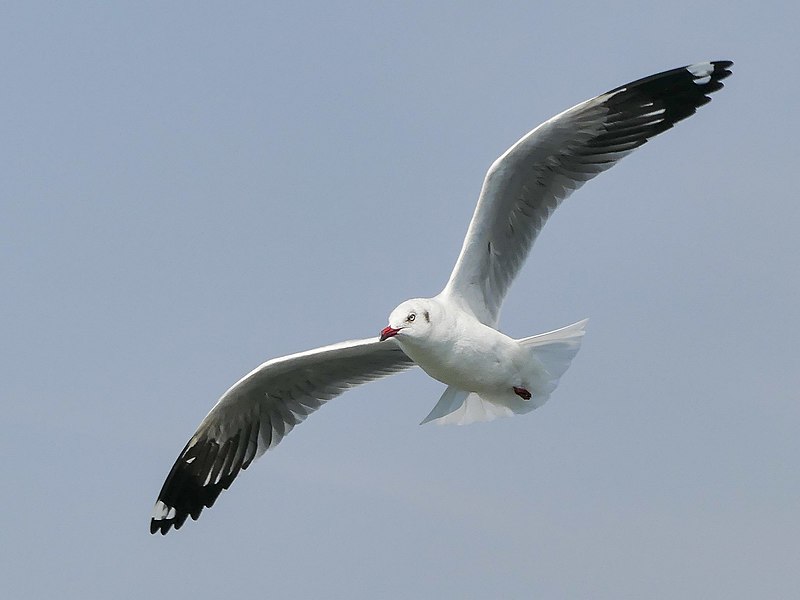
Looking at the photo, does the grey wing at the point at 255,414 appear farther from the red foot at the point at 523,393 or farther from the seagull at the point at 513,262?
the red foot at the point at 523,393

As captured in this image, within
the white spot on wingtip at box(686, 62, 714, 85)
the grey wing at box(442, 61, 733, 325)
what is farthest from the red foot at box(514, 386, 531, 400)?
the white spot on wingtip at box(686, 62, 714, 85)

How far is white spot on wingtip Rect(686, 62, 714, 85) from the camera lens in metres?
9.43

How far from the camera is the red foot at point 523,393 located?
9.20 meters

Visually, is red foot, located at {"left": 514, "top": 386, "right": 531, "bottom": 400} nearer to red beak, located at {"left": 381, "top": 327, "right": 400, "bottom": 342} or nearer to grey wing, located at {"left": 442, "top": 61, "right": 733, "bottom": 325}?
grey wing, located at {"left": 442, "top": 61, "right": 733, "bottom": 325}

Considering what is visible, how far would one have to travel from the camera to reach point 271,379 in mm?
10391

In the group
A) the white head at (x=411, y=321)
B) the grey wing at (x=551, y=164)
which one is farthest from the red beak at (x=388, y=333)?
the grey wing at (x=551, y=164)

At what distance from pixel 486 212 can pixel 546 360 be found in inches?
44.5

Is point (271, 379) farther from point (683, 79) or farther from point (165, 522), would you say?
point (683, 79)

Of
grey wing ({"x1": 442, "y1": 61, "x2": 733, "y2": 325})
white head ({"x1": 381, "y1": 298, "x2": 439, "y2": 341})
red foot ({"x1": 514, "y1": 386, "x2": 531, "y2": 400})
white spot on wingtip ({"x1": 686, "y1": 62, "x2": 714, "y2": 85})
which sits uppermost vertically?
white spot on wingtip ({"x1": 686, "y1": 62, "x2": 714, "y2": 85})

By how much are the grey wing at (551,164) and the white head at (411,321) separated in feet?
1.67

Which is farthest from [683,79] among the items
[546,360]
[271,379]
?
[271,379]

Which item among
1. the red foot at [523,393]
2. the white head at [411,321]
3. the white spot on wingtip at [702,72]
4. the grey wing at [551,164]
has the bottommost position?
the red foot at [523,393]

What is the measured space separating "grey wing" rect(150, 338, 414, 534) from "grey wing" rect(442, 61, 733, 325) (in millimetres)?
1055

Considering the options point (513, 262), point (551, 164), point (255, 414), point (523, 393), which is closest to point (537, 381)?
point (523, 393)
